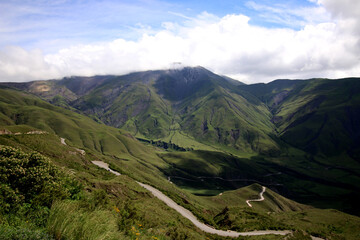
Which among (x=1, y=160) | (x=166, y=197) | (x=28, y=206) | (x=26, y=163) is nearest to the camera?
(x=28, y=206)

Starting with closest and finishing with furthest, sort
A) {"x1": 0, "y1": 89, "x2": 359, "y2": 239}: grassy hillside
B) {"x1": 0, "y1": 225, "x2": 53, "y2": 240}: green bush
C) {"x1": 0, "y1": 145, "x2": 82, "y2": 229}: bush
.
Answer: {"x1": 0, "y1": 225, "x2": 53, "y2": 240}: green bush → {"x1": 0, "y1": 89, "x2": 359, "y2": 239}: grassy hillside → {"x1": 0, "y1": 145, "x2": 82, "y2": 229}: bush

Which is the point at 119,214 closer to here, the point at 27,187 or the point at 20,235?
the point at 27,187

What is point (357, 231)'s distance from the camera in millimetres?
69938

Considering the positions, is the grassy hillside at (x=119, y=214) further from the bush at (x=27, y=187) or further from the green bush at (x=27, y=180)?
the green bush at (x=27, y=180)

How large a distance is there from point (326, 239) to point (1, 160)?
224 feet

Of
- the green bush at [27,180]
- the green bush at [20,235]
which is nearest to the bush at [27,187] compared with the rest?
the green bush at [27,180]

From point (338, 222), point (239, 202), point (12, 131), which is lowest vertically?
point (239, 202)

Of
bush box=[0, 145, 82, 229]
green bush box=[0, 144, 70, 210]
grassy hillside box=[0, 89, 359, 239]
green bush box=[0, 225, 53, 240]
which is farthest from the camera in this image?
green bush box=[0, 144, 70, 210]

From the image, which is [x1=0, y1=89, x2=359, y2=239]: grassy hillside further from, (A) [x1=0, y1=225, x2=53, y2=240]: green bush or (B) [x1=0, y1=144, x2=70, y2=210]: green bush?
(B) [x1=0, y1=144, x2=70, y2=210]: green bush

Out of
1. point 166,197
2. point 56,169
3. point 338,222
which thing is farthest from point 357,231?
point 56,169

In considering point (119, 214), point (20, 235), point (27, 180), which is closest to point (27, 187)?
point (27, 180)

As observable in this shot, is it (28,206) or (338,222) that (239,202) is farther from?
(28,206)

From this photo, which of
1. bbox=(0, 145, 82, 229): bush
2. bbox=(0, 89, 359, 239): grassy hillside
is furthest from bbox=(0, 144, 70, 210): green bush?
bbox=(0, 89, 359, 239): grassy hillside

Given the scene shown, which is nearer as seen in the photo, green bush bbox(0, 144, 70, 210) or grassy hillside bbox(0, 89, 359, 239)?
grassy hillside bbox(0, 89, 359, 239)
